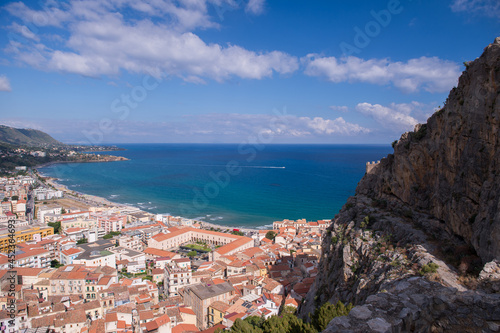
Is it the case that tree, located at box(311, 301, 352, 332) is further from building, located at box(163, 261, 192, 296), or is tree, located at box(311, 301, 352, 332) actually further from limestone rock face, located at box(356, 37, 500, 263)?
building, located at box(163, 261, 192, 296)

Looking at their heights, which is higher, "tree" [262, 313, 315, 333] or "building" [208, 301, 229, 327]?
"tree" [262, 313, 315, 333]

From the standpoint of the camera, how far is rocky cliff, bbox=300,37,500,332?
20.9 ft

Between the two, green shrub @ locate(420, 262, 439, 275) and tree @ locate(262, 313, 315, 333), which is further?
tree @ locate(262, 313, 315, 333)

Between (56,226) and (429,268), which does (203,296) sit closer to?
(429,268)

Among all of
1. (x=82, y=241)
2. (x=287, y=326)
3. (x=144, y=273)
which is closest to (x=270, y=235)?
(x=144, y=273)

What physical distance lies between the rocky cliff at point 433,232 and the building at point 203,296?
8.57m

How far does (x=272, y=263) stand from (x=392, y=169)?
21019 millimetres

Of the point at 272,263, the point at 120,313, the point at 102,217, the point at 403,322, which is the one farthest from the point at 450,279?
the point at 102,217

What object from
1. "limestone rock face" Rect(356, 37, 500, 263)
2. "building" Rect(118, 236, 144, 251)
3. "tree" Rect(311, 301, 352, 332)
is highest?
"limestone rock face" Rect(356, 37, 500, 263)

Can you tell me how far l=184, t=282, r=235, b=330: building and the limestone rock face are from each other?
645 inches

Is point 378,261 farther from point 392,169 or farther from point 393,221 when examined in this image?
point 392,169

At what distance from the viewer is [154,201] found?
72250mm

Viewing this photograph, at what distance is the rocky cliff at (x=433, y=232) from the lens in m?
6.36

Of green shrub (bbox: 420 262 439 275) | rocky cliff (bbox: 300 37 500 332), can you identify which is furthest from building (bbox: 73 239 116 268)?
green shrub (bbox: 420 262 439 275)
